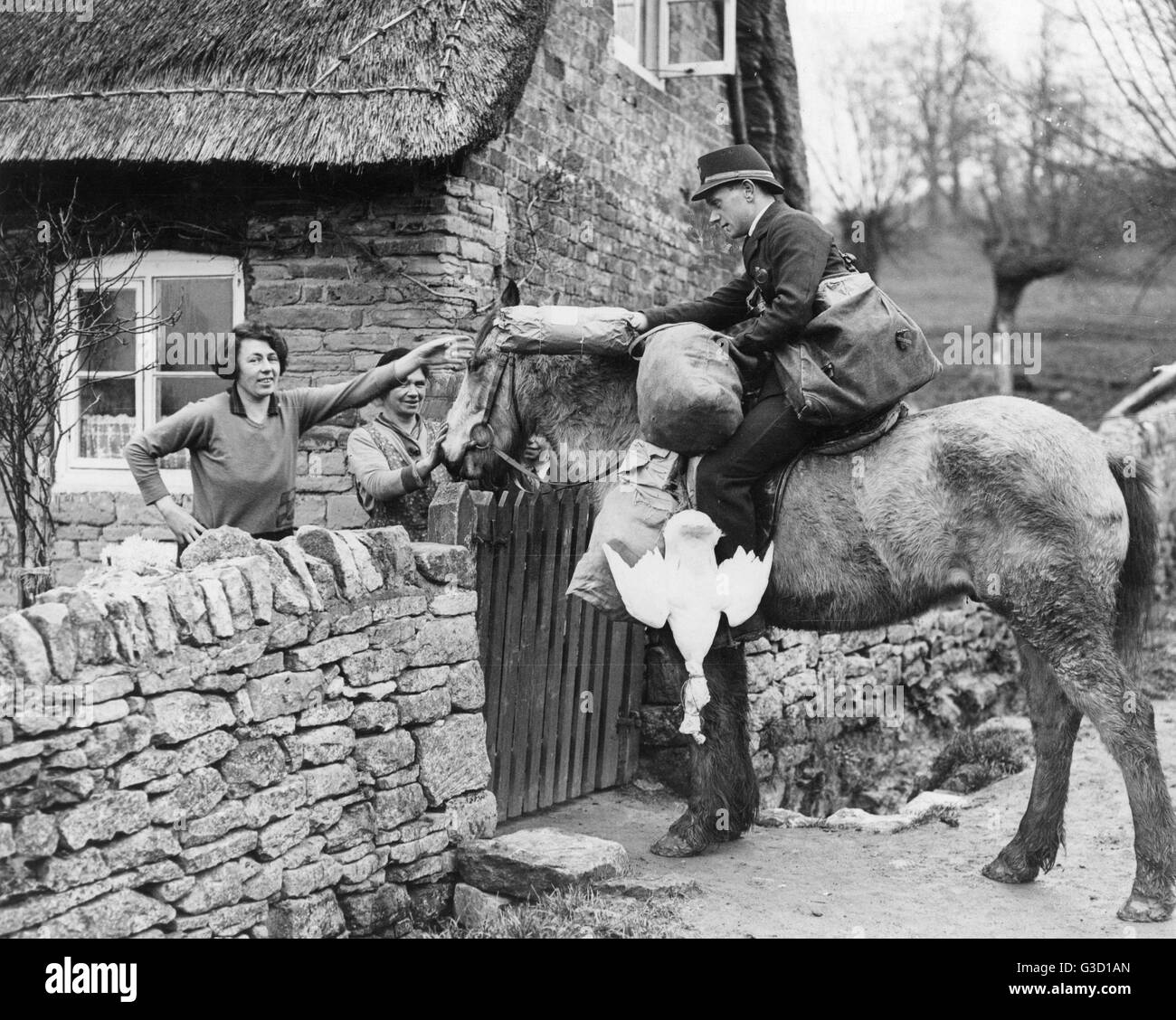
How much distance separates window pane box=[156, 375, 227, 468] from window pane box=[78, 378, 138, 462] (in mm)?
203

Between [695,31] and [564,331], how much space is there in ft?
22.5

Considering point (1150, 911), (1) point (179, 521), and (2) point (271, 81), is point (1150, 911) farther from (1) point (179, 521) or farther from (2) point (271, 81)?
(2) point (271, 81)

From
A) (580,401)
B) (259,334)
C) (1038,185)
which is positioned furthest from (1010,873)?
(1038,185)

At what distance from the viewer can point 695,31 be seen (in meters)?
11.3

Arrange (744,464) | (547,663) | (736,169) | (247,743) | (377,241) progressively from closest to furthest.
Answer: (247,743)
(744,464)
(736,169)
(547,663)
(377,241)

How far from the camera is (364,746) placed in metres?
4.98

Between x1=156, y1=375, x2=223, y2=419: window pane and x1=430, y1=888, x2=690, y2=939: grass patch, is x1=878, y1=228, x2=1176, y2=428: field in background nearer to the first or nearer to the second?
x1=156, y1=375, x2=223, y2=419: window pane

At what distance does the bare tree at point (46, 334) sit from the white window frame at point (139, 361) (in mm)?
32

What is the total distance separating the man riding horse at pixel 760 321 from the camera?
16.7ft

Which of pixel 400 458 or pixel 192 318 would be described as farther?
pixel 192 318

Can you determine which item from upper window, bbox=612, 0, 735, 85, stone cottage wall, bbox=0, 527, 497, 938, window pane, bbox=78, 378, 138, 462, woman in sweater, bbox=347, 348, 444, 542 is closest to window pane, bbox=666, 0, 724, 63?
upper window, bbox=612, 0, 735, 85

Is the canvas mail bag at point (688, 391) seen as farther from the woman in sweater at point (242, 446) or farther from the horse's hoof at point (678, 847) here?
the horse's hoof at point (678, 847)

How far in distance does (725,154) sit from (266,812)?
3.11 m
